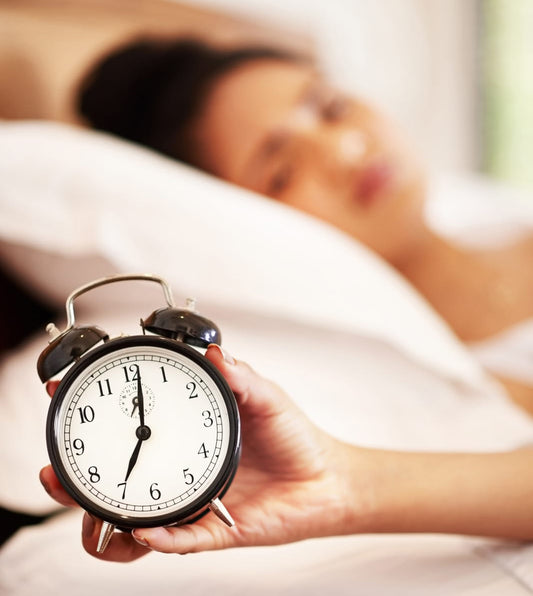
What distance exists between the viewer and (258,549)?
2.45ft

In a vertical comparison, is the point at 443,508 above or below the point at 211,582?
above

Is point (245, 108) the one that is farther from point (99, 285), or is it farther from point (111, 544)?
point (111, 544)

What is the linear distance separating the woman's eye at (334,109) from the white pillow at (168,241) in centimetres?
48

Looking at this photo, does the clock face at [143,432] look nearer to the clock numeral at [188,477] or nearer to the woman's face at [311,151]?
the clock numeral at [188,477]

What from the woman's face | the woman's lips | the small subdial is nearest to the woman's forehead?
the woman's face

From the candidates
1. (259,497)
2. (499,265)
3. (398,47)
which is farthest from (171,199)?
(398,47)

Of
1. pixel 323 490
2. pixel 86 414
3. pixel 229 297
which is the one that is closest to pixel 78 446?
pixel 86 414

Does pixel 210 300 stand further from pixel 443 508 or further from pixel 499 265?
pixel 499 265

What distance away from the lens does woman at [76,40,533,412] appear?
1414mm

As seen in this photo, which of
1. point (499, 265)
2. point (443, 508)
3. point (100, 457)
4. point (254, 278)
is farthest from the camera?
point (499, 265)

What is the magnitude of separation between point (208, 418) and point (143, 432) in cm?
6

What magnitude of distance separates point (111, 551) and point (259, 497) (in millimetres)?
153

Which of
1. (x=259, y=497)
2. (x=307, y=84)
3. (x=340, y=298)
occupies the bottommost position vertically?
(x=259, y=497)

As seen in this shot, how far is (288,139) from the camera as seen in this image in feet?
4.58
